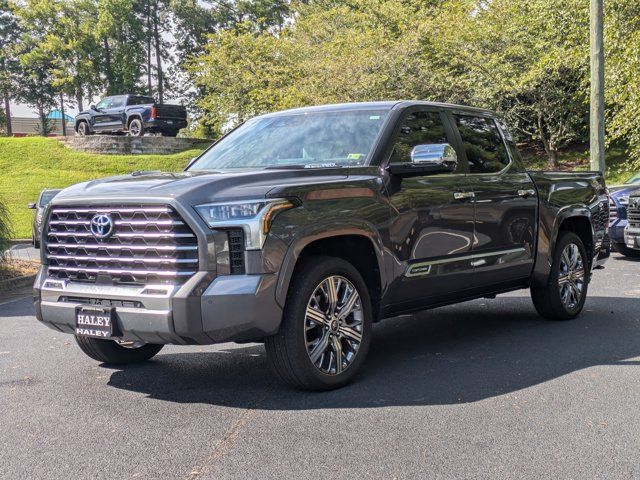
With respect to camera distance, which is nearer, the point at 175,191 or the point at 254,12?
the point at 175,191

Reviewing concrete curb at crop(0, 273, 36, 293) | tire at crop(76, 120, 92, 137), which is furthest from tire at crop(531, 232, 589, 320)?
tire at crop(76, 120, 92, 137)

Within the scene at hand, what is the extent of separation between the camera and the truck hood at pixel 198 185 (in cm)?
486

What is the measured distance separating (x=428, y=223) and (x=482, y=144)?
147 centimetres

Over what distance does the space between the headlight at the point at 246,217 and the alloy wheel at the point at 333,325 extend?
60 cm

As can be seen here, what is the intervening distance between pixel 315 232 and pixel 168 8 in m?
63.3

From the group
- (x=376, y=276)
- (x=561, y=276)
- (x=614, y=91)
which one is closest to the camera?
(x=376, y=276)

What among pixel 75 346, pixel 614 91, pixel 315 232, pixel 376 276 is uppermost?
pixel 614 91

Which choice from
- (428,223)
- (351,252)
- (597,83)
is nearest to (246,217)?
(351,252)

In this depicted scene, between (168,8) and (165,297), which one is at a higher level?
(168,8)

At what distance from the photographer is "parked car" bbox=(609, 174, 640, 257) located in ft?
45.1

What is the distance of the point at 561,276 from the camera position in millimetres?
7891

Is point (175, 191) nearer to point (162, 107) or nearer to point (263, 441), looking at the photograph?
point (263, 441)

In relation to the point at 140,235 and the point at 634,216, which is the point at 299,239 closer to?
the point at 140,235

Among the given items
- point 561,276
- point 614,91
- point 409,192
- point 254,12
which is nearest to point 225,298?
point 409,192
